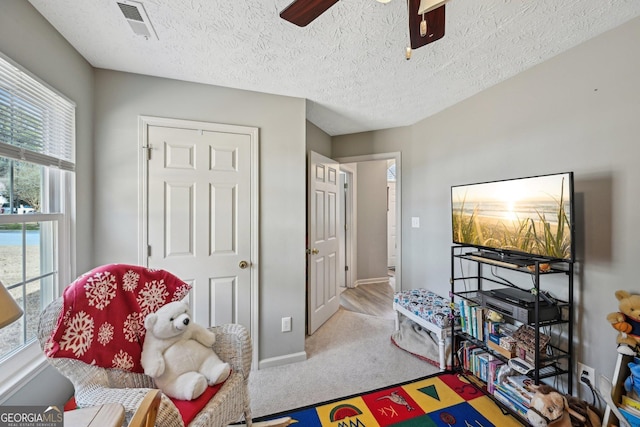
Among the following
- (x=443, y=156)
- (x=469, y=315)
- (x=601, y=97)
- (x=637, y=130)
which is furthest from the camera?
(x=443, y=156)

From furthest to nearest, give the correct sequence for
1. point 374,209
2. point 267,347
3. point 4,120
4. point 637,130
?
point 374,209, point 267,347, point 637,130, point 4,120

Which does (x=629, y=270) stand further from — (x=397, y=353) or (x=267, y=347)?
(x=267, y=347)

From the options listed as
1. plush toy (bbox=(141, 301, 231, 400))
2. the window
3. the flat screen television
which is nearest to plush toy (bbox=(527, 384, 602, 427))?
the flat screen television

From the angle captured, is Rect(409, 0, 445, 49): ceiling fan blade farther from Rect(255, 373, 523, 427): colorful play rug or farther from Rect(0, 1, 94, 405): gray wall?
Rect(255, 373, 523, 427): colorful play rug

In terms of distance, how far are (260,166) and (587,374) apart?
2625 millimetres

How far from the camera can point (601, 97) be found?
4.99 feet

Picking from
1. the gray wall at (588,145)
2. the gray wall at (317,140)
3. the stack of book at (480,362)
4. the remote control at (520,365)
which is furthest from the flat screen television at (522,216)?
the gray wall at (317,140)

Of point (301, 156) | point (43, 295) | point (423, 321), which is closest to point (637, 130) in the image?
point (423, 321)

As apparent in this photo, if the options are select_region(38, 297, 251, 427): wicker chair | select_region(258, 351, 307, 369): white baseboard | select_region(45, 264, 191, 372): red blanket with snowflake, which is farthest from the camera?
select_region(258, 351, 307, 369): white baseboard

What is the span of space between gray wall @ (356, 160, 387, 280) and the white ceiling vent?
11.6ft

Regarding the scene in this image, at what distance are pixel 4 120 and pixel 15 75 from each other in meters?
0.22

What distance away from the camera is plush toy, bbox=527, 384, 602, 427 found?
1.37 m

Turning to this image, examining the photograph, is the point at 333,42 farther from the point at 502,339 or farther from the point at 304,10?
the point at 502,339
